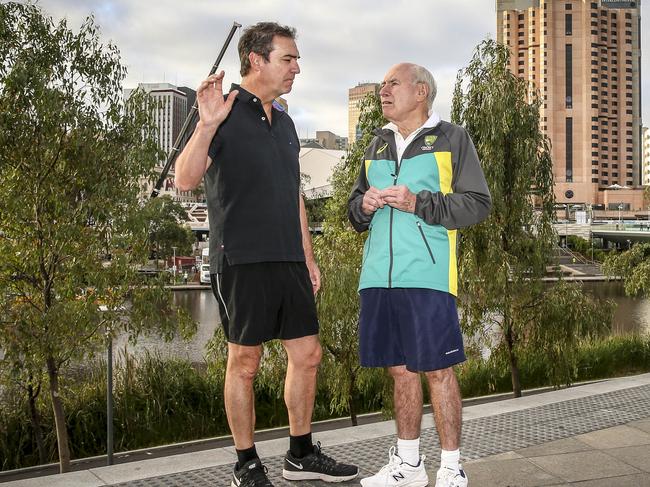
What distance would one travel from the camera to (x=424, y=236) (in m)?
2.87

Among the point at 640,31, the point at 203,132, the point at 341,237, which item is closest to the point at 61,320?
the point at 341,237

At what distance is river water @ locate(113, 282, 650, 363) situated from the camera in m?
20.8

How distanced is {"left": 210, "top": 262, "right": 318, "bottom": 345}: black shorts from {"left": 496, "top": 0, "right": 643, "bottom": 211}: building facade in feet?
360

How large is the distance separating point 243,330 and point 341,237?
5.55m

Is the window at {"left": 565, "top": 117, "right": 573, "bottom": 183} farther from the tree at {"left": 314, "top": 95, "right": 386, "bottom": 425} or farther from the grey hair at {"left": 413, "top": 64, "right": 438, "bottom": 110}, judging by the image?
the grey hair at {"left": 413, "top": 64, "right": 438, "bottom": 110}

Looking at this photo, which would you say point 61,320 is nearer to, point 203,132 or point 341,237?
point 341,237

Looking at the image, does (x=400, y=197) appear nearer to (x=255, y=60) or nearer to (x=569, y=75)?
(x=255, y=60)

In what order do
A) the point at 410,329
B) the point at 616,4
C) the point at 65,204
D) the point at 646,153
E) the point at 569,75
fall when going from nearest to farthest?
1. the point at 410,329
2. the point at 65,204
3. the point at 569,75
4. the point at 616,4
5. the point at 646,153

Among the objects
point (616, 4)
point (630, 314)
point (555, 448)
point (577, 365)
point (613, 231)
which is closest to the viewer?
point (555, 448)

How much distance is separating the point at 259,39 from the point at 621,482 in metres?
2.40

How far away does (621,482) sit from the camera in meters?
2.98

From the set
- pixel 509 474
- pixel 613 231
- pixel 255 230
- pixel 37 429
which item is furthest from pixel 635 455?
pixel 613 231

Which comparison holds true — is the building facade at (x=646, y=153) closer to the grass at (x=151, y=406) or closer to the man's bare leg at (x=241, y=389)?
the grass at (x=151, y=406)

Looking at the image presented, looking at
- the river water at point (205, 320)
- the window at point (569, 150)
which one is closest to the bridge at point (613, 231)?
the river water at point (205, 320)
